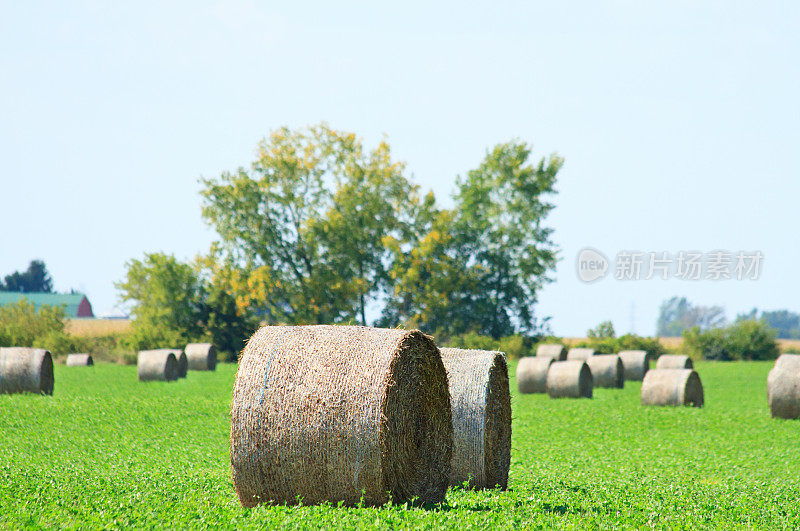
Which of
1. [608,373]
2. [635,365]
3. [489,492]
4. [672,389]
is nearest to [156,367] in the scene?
[608,373]

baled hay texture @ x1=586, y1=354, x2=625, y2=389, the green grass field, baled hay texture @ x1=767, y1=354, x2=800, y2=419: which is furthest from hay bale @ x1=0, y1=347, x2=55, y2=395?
baled hay texture @ x1=767, y1=354, x2=800, y2=419

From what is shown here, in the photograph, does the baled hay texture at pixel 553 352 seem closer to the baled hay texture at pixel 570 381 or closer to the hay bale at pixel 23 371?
the baled hay texture at pixel 570 381

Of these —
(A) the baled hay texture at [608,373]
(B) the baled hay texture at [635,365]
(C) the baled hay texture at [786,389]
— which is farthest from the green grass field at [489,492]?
(B) the baled hay texture at [635,365]

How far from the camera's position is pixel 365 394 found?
8.85 metres

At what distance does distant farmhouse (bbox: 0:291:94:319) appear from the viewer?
3738 inches

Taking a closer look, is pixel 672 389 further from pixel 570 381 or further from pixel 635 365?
pixel 635 365

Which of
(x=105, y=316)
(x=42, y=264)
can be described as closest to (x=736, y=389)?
(x=42, y=264)

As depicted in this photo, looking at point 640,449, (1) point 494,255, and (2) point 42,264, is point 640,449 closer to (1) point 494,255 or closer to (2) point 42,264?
(1) point 494,255

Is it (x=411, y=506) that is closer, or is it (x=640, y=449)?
(x=411, y=506)

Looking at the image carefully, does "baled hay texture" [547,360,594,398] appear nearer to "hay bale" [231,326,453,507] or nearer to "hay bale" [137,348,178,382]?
"hay bale" [137,348,178,382]

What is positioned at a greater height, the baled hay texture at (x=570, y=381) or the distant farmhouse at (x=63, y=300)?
the distant farmhouse at (x=63, y=300)

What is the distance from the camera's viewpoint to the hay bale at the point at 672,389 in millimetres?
24984

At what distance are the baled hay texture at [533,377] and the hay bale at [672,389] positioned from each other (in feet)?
14.2

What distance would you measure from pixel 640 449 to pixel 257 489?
937 centimetres
